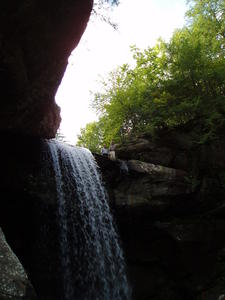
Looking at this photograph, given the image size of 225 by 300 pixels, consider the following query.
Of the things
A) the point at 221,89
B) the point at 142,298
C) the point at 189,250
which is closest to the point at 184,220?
the point at 189,250

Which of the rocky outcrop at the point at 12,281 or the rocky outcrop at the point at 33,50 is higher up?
the rocky outcrop at the point at 33,50

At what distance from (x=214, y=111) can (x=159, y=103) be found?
2359mm

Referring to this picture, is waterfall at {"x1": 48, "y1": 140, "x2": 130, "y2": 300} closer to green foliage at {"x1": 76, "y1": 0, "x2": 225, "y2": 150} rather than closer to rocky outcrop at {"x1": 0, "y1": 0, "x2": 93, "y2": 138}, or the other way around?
rocky outcrop at {"x1": 0, "y1": 0, "x2": 93, "y2": 138}

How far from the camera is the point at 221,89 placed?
11.6 m

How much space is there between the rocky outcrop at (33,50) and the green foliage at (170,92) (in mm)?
4219

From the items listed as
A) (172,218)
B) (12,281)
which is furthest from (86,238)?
(12,281)

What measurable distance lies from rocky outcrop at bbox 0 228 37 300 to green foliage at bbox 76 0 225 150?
8.87 m

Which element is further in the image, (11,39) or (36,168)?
(36,168)

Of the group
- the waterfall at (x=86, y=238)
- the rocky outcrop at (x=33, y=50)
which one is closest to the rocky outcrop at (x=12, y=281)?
the waterfall at (x=86, y=238)

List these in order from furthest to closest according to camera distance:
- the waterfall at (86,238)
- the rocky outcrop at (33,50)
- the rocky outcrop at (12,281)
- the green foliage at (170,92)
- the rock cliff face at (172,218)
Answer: the green foliage at (170,92) → the rock cliff face at (172,218) → the waterfall at (86,238) → the rocky outcrop at (33,50) → the rocky outcrop at (12,281)

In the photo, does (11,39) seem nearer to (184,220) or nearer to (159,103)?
(159,103)

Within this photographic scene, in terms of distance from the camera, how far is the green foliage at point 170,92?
11.1m

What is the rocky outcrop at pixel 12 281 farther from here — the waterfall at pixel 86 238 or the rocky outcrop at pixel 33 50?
the rocky outcrop at pixel 33 50

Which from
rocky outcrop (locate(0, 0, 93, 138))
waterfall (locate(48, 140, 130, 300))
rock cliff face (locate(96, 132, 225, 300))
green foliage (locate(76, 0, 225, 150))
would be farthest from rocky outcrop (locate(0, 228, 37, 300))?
green foliage (locate(76, 0, 225, 150))
